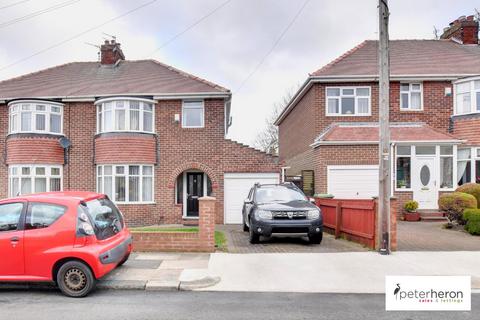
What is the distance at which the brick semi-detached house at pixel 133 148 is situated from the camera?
17.0 meters

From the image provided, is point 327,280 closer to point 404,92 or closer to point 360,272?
point 360,272

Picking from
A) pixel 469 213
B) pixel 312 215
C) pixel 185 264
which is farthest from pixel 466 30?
pixel 185 264

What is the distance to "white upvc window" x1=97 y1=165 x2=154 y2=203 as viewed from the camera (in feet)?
55.6

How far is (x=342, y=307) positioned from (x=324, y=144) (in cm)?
1113

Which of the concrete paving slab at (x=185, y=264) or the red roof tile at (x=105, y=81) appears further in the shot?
the red roof tile at (x=105, y=81)

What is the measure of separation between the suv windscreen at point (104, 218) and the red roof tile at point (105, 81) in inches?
415

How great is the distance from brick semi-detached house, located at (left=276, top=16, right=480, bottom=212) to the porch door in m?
0.04

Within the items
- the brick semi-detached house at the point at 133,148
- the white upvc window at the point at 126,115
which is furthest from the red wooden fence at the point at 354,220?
the white upvc window at the point at 126,115

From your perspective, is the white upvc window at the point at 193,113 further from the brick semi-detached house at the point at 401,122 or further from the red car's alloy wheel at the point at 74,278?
Result: the red car's alloy wheel at the point at 74,278

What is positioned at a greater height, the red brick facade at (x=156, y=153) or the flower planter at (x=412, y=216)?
the red brick facade at (x=156, y=153)

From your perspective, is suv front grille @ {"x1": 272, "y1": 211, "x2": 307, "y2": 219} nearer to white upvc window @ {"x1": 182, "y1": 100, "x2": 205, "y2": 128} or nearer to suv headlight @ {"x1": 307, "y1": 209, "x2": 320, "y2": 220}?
suv headlight @ {"x1": 307, "y1": 209, "x2": 320, "y2": 220}

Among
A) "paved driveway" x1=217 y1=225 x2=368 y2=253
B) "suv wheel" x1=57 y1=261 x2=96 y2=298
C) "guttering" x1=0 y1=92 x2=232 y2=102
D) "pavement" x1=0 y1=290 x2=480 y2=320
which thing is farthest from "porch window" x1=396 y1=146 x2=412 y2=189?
"suv wheel" x1=57 y1=261 x2=96 y2=298

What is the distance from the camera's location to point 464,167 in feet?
56.9

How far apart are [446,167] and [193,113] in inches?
439
